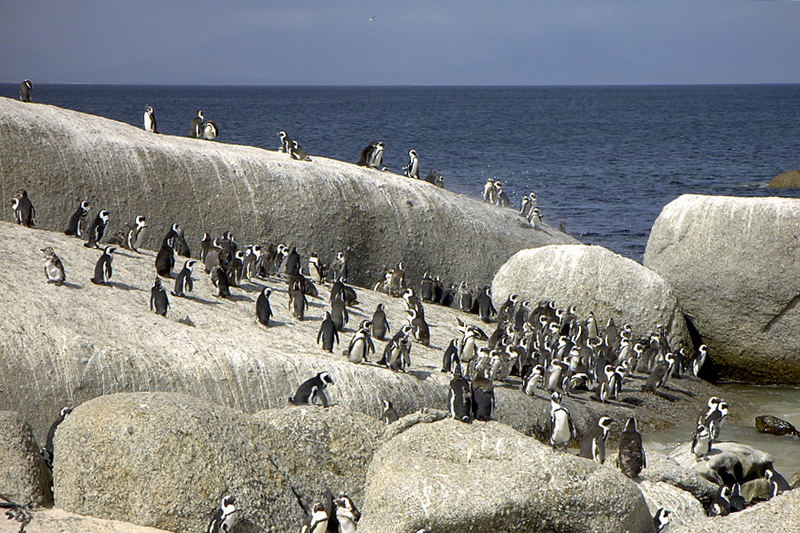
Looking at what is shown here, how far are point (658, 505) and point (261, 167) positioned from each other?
1171 centimetres

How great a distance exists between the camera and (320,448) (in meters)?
9.73

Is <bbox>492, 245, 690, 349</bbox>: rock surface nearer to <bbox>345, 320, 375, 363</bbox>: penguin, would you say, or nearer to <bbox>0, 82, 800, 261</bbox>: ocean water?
<bbox>345, 320, 375, 363</bbox>: penguin

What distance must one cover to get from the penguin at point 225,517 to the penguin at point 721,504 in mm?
5702

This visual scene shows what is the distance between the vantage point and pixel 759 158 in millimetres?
66188

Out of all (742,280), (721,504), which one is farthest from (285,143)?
(721,504)

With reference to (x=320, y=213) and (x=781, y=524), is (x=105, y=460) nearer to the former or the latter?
(x=781, y=524)

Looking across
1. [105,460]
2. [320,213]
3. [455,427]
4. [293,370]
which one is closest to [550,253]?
[320,213]

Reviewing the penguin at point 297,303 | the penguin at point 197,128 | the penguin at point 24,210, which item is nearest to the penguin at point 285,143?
the penguin at point 197,128

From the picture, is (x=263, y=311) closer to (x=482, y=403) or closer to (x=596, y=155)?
(x=482, y=403)

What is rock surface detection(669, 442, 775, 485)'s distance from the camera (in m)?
12.4

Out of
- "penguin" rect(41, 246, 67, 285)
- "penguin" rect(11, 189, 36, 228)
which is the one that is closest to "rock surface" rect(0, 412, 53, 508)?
"penguin" rect(41, 246, 67, 285)

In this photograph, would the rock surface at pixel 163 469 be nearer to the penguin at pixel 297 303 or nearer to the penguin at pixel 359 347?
the penguin at pixel 359 347

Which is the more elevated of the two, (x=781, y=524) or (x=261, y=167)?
(x=261, y=167)

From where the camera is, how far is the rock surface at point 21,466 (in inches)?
345
